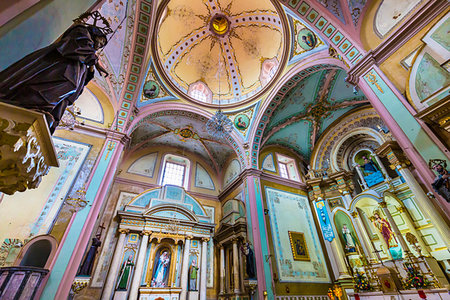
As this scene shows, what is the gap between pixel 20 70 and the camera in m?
1.83

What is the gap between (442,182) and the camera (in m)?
3.12

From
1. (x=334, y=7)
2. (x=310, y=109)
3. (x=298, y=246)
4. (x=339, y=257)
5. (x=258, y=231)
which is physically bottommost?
(x=339, y=257)

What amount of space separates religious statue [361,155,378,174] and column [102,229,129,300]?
11119 millimetres

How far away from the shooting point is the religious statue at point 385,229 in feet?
24.6

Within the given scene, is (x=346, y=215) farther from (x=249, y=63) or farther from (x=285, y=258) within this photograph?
(x=249, y=63)

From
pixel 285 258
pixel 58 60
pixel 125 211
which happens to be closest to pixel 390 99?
pixel 58 60

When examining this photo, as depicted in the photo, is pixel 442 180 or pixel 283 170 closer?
pixel 442 180

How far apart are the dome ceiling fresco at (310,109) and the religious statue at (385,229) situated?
15.5 feet

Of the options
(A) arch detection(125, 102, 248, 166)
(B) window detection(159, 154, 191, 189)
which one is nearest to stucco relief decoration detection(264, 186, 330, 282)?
(A) arch detection(125, 102, 248, 166)

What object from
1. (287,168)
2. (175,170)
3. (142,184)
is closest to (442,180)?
(287,168)

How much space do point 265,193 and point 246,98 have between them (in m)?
5.05

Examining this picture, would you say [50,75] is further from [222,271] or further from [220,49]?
[220,49]

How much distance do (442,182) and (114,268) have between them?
9.66 meters

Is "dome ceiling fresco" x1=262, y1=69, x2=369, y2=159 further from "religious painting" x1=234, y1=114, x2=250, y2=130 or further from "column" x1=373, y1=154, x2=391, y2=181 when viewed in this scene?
"column" x1=373, y1=154, x2=391, y2=181
